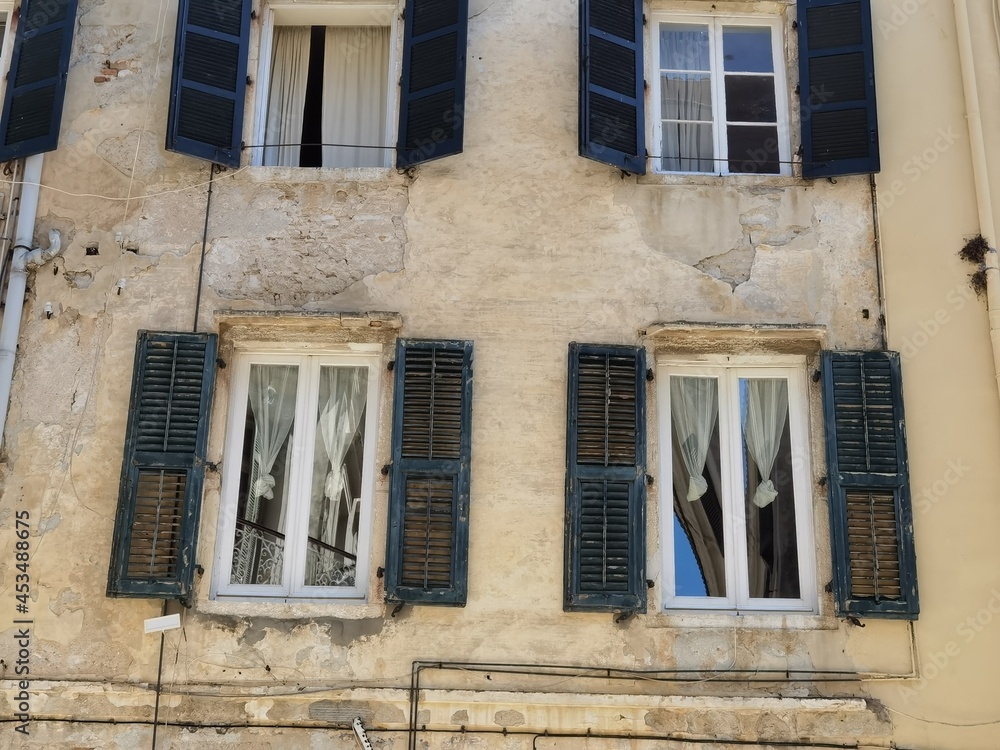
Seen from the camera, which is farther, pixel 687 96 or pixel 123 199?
pixel 687 96

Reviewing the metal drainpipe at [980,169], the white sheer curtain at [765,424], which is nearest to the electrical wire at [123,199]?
the white sheer curtain at [765,424]

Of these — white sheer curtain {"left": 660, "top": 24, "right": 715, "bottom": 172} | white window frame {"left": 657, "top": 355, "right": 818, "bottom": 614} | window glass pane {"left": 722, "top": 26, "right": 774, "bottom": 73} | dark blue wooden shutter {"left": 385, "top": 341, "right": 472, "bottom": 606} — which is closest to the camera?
dark blue wooden shutter {"left": 385, "top": 341, "right": 472, "bottom": 606}

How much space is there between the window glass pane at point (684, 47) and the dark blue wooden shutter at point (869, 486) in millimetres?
2776

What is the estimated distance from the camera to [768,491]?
27.5 feet

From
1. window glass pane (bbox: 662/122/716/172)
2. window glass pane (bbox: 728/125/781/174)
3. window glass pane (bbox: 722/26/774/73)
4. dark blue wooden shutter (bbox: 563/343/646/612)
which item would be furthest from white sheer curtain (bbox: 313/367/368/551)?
window glass pane (bbox: 722/26/774/73)

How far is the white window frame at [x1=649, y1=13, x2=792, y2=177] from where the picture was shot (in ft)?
30.2

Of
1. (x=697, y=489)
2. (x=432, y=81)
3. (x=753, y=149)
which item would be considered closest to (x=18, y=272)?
(x=432, y=81)

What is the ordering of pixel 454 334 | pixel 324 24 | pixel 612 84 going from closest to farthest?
pixel 454 334 → pixel 612 84 → pixel 324 24

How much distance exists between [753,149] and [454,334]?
286 cm

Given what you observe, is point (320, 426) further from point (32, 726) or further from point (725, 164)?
point (725, 164)

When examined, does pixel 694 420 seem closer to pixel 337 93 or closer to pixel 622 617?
pixel 622 617

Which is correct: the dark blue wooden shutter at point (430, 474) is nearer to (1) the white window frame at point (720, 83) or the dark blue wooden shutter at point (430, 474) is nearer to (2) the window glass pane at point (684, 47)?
(1) the white window frame at point (720, 83)

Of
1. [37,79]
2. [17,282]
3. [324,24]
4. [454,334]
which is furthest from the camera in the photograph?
[324,24]

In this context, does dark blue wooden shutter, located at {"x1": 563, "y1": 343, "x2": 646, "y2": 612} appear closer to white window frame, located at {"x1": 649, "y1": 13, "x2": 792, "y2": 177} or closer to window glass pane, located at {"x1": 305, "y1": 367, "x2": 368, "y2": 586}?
window glass pane, located at {"x1": 305, "y1": 367, "x2": 368, "y2": 586}
